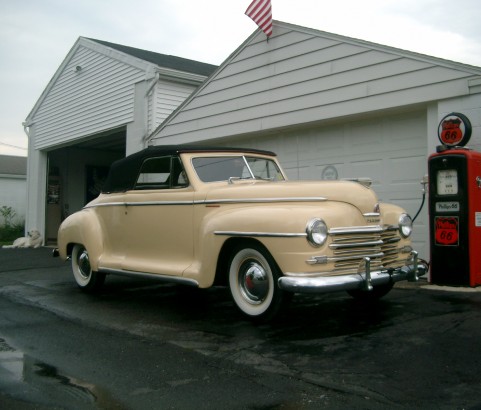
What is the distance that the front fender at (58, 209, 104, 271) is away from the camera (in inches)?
269

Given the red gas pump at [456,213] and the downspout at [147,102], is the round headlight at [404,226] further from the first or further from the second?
the downspout at [147,102]

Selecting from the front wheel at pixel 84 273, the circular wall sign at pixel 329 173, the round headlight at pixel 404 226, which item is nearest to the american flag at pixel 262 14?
the circular wall sign at pixel 329 173

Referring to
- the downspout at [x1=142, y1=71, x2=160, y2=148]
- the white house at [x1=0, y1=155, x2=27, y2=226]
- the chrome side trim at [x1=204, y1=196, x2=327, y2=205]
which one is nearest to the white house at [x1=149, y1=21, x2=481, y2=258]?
the downspout at [x1=142, y1=71, x2=160, y2=148]

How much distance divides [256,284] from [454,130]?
3.75m

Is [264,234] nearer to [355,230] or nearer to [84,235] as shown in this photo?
[355,230]

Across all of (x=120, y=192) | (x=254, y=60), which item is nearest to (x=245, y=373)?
(x=120, y=192)

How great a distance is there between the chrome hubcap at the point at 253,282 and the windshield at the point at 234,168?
47.8 inches

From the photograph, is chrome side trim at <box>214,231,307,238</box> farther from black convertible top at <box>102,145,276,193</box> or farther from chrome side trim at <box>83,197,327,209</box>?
black convertible top at <box>102,145,276,193</box>

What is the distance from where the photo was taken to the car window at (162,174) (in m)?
5.91

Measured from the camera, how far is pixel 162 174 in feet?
20.1

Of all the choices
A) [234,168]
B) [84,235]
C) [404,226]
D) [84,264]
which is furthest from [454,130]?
[84,264]

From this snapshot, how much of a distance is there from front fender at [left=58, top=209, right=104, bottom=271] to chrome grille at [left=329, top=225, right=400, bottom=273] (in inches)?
137

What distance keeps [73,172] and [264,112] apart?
1227cm

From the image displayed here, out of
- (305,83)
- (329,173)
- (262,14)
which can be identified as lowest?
(329,173)
